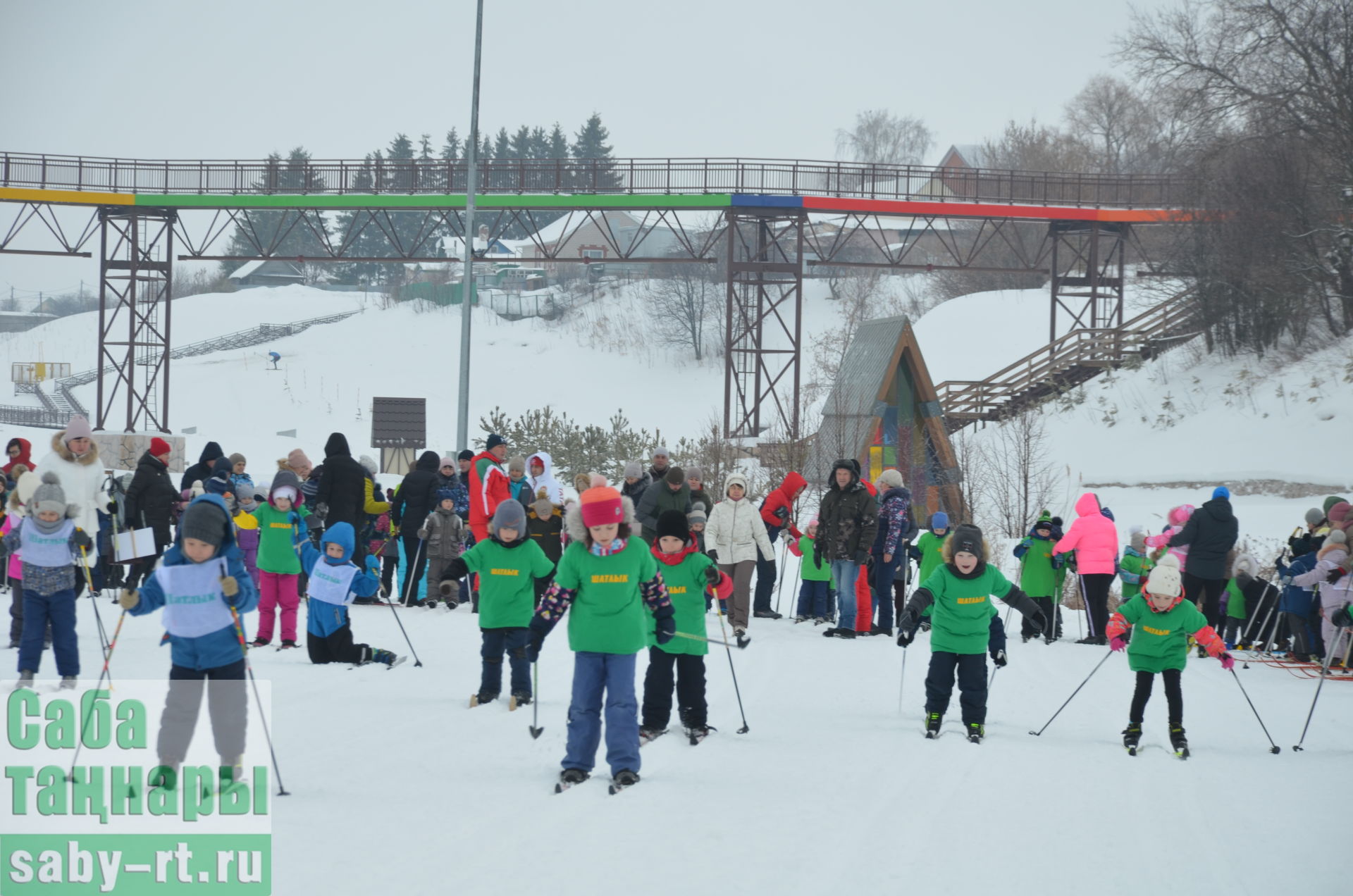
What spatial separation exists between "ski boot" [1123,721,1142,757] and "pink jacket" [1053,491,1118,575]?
5.20 m

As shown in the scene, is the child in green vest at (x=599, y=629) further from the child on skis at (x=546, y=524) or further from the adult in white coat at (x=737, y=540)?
the child on skis at (x=546, y=524)

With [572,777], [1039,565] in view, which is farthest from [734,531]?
[572,777]

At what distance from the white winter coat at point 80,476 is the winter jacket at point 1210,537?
405 inches

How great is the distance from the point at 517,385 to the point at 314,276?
35863mm

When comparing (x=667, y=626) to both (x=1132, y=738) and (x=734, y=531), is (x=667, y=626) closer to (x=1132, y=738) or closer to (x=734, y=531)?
(x=1132, y=738)

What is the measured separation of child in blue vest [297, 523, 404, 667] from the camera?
1010 cm

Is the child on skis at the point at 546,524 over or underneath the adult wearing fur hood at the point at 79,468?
underneath

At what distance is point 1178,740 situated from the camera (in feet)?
26.9

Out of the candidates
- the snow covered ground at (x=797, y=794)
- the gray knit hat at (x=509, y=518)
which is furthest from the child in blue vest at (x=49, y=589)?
the gray knit hat at (x=509, y=518)

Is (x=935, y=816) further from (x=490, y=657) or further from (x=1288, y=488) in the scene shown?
(x=1288, y=488)

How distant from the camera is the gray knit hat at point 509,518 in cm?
855

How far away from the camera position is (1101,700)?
1011 centimetres

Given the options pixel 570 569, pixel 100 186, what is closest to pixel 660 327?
pixel 100 186

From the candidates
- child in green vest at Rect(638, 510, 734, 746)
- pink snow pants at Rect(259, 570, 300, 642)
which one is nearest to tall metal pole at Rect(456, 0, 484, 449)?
pink snow pants at Rect(259, 570, 300, 642)
